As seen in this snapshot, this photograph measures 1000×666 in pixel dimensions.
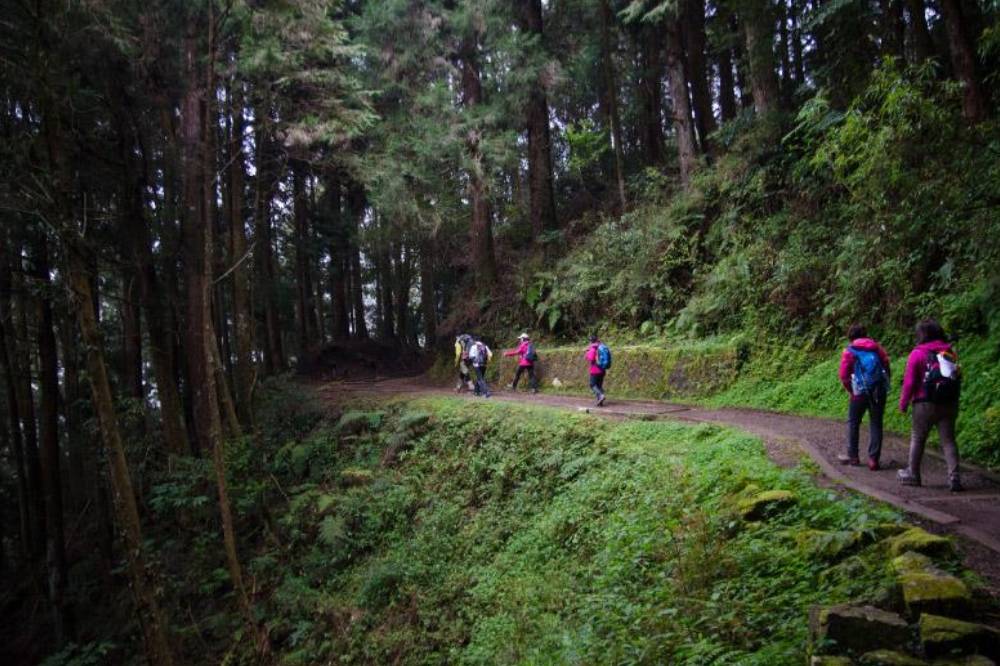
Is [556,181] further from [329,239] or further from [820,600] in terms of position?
[820,600]

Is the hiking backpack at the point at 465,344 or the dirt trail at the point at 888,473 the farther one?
the hiking backpack at the point at 465,344

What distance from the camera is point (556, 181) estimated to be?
28.5 m

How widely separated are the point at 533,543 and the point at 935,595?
17.7 ft

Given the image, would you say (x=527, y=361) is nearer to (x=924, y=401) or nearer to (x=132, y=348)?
(x=924, y=401)

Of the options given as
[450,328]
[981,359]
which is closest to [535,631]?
[981,359]

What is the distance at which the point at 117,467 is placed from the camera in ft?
24.0

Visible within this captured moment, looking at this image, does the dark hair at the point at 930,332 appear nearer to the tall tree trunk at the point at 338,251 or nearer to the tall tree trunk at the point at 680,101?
the tall tree trunk at the point at 680,101

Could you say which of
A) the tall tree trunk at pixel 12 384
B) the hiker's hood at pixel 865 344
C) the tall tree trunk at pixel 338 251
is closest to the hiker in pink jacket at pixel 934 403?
the hiker's hood at pixel 865 344

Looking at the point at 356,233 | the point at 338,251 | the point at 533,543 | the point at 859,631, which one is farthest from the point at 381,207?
the point at 859,631

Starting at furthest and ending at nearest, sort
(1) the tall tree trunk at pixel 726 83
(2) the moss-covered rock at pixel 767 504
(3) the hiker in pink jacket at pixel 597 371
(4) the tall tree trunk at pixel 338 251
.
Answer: (4) the tall tree trunk at pixel 338 251 → (1) the tall tree trunk at pixel 726 83 → (3) the hiker in pink jacket at pixel 597 371 → (2) the moss-covered rock at pixel 767 504

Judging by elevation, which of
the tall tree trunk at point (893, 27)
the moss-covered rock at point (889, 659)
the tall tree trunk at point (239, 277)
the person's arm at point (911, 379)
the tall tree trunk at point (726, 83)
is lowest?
the moss-covered rock at point (889, 659)

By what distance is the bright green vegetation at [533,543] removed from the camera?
163 inches

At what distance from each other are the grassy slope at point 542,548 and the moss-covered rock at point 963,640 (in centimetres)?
63

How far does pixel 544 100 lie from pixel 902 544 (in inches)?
770
